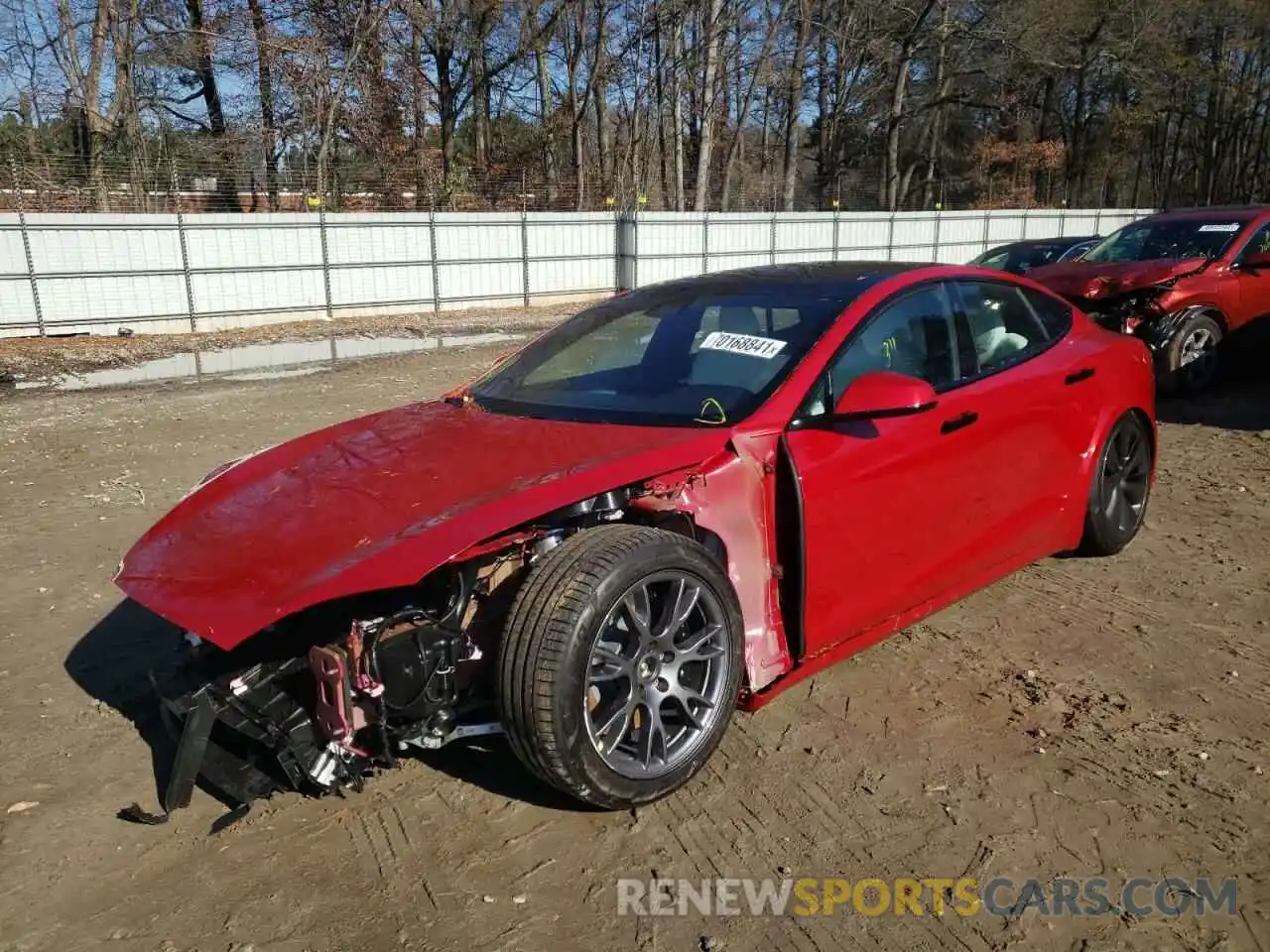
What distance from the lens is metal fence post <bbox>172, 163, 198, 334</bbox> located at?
16953 millimetres

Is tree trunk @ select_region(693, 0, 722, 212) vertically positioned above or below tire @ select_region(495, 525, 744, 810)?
above

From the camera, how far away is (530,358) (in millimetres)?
4246

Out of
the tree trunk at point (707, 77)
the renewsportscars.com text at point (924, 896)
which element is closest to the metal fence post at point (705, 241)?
the tree trunk at point (707, 77)

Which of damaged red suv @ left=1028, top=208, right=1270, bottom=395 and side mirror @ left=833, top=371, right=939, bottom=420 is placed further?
damaged red suv @ left=1028, top=208, right=1270, bottom=395

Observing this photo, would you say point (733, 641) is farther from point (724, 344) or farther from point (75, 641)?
point (75, 641)

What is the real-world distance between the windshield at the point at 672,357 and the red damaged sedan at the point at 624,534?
1 centimetres

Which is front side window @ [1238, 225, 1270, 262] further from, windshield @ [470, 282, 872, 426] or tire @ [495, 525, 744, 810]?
tire @ [495, 525, 744, 810]

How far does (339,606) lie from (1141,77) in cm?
4538

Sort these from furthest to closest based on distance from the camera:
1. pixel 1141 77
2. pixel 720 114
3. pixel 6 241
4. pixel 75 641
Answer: pixel 1141 77 < pixel 720 114 < pixel 6 241 < pixel 75 641

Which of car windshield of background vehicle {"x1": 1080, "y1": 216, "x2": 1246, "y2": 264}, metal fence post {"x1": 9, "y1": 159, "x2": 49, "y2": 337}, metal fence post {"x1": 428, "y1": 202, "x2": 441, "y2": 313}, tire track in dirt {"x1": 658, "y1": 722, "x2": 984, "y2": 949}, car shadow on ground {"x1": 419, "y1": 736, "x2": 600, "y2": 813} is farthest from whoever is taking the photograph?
metal fence post {"x1": 428, "y1": 202, "x2": 441, "y2": 313}

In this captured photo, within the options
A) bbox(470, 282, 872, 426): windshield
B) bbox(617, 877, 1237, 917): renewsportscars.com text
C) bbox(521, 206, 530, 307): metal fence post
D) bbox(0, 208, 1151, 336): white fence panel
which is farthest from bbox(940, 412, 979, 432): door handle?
bbox(521, 206, 530, 307): metal fence post

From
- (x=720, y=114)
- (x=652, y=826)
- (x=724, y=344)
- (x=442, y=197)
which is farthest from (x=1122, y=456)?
(x=720, y=114)

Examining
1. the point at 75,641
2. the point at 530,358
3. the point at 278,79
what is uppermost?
the point at 278,79

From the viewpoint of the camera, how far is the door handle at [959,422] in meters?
3.55
